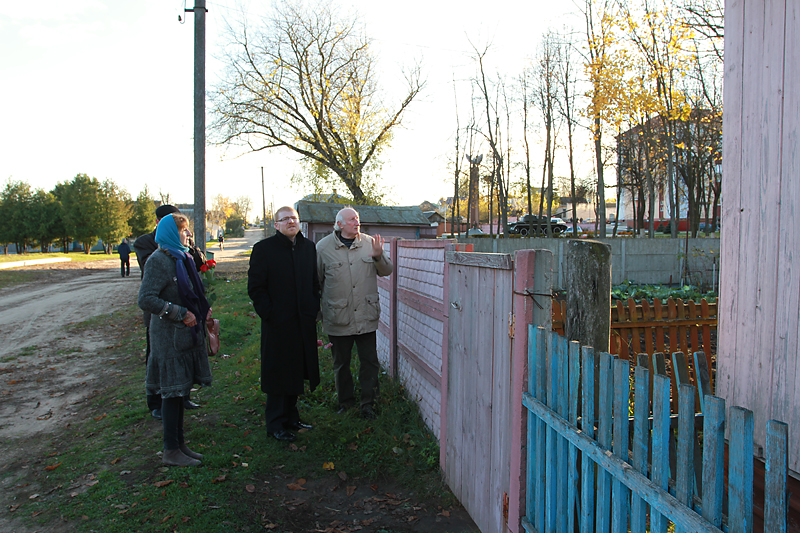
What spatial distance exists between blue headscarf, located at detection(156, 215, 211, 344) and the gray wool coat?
4 centimetres

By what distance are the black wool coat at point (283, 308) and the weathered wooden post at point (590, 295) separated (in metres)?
2.52

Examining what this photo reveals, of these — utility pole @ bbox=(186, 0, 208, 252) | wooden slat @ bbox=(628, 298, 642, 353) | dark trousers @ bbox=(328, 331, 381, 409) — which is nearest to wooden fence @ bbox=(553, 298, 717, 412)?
wooden slat @ bbox=(628, 298, 642, 353)

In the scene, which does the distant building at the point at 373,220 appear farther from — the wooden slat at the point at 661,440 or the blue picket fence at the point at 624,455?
the wooden slat at the point at 661,440

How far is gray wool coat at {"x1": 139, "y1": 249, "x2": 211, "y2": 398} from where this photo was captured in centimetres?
383

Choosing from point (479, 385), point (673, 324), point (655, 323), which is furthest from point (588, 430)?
point (673, 324)

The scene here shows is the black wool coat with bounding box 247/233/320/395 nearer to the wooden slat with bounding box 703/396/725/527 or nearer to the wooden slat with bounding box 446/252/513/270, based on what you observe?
the wooden slat with bounding box 446/252/513/270

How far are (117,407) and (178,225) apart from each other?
2.59 meters

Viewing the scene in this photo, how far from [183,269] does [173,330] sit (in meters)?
0.47

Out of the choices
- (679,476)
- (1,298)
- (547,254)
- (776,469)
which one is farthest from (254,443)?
(1,298)

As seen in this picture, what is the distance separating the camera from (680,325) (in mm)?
5824

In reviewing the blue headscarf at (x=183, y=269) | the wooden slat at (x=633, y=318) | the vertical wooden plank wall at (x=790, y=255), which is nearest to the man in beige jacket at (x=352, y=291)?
the blue headscarf at (x=183, y=269)

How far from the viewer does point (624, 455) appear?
194cm

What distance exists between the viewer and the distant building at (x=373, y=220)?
1756 cm

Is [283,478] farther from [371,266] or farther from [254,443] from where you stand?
[371,266]
